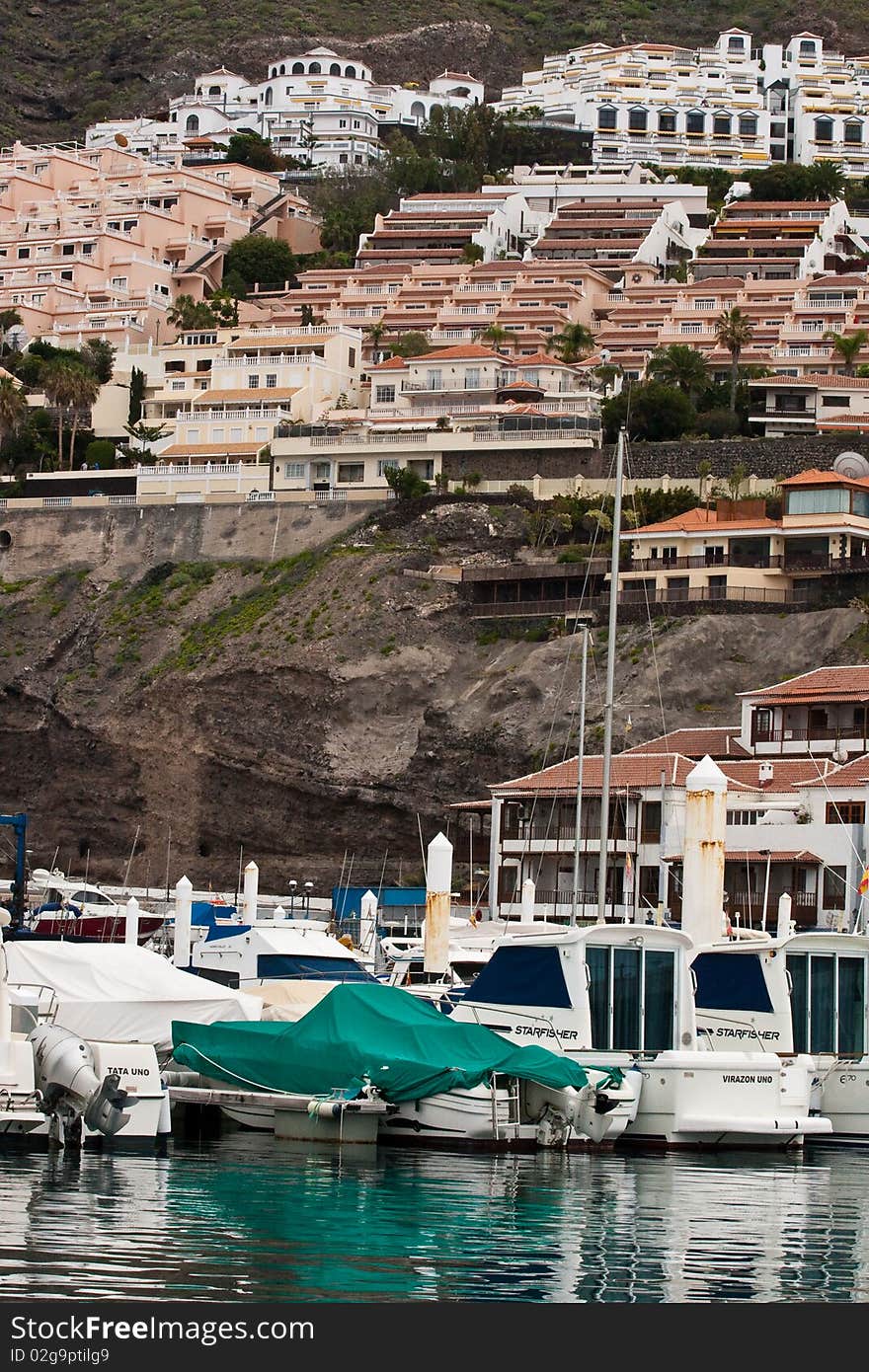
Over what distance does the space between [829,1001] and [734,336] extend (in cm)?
7227

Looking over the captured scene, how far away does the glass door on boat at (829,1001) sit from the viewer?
131 ft

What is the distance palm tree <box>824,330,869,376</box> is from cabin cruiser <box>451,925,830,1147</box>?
7744cm

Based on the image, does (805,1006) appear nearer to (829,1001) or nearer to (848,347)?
(829,1001)

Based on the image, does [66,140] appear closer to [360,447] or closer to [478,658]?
[360,447]

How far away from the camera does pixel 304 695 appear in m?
88.3

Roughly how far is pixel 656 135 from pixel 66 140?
156 ft

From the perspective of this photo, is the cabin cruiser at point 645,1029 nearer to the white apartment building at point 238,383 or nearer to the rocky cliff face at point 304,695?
the rocky cliff face at point 304,695

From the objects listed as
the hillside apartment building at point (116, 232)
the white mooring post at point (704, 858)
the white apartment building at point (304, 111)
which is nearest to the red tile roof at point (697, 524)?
the hillside apartment building at point (116, 232)

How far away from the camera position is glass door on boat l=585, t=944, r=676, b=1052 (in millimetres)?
36844

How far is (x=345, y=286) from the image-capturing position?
5207 inches

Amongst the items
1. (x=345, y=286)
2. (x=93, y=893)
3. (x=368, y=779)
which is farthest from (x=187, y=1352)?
(x=345, y=286)

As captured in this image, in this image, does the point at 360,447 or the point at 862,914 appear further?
the point at 360,447

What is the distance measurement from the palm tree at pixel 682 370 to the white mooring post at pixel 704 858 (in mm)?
66476

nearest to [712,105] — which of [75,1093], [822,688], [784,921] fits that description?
[822,688]
